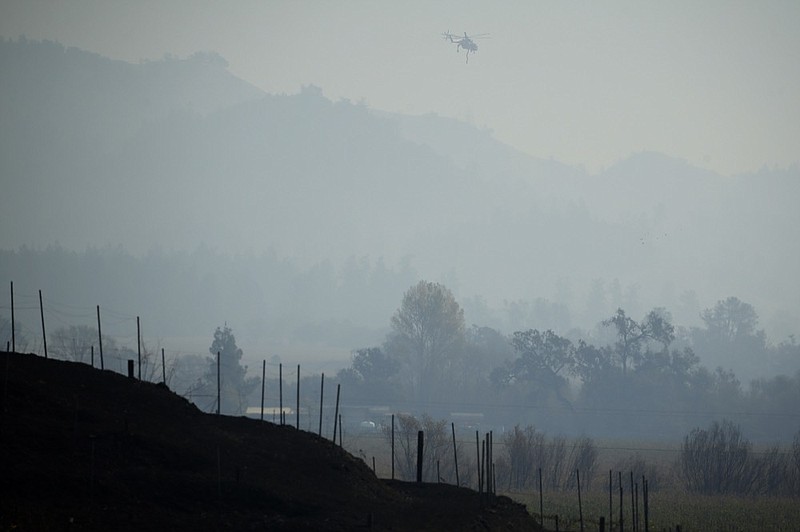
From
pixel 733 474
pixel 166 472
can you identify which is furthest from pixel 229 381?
pixel 166 472

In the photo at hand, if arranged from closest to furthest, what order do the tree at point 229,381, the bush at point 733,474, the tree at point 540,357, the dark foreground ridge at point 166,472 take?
the dark foreground ridge at point 166,472 → the bush at point 733,474 → the tree at point 229,381 → the tree at point 540,357

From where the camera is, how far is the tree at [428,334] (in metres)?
131

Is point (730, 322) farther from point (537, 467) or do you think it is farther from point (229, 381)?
point (537, 467)

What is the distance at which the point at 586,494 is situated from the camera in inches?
2579

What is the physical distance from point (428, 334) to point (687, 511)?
80453 mm

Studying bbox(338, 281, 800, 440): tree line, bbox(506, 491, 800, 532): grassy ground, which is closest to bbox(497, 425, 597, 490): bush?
bbox(506, 491, 800, 532): grassy ground

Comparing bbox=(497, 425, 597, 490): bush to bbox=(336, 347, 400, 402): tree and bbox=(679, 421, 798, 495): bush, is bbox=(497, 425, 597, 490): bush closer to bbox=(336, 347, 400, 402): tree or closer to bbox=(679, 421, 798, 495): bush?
bbox=(679, 421, 798, 495): bush

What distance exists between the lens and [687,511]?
180 feet

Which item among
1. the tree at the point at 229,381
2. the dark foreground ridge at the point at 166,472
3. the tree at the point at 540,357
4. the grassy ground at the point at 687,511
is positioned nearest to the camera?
the dark foreground ridge at the point at 166,472

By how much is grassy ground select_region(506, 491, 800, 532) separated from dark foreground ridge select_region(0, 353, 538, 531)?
34.7 feet

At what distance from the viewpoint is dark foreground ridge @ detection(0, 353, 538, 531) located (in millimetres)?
25844

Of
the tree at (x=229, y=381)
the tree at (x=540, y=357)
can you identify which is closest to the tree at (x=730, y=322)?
the tree at (x=540, y=357)

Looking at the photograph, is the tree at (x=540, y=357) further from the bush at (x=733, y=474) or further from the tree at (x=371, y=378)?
the bush at (x=733, y=474)

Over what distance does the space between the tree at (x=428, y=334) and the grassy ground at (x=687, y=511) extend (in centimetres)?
6425
